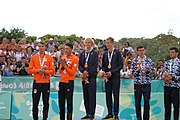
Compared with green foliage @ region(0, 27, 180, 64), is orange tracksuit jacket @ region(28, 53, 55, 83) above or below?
below

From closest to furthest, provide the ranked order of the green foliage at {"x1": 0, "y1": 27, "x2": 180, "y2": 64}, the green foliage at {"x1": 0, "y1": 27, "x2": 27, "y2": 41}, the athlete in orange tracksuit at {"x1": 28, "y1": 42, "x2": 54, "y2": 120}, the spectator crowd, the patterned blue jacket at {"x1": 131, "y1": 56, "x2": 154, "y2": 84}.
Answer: the athlete in orange tracksuit at {"x1": 28, "y1": 42, "x2": 54, "y2": 120}
the patterned blue jacket at {"x1": 131, "y1": 56, "x2": 154, "y2": 84}
the spectator crowd
the green foliage at {"x1": 0, "y1": 27, "x2": 180, "y2": 64}
the green foliage at {"x1": 0, "y1": 27, "x2": 27, "y2": 41}

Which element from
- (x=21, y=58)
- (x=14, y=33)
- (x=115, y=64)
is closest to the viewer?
(x=115, y=64)

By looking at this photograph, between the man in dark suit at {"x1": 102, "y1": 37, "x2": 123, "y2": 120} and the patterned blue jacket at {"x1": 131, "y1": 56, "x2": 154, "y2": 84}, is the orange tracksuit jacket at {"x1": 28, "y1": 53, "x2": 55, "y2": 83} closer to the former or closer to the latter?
the man in dark suit at {"x1": 102, "y1": 37, "x2": 123, "y2": 120}

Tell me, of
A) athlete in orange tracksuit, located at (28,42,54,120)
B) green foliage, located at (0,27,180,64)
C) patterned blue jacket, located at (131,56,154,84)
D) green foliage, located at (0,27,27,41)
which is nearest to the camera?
athlete in orange tracksuit, located at (28,42,54,120)

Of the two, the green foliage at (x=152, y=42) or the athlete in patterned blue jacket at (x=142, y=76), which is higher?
the green foliage at (x=152, y=42)

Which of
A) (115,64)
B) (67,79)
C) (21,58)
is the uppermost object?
(21,58)

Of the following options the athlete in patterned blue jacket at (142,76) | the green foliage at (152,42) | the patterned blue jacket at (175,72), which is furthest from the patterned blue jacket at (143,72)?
the green foliage at (152,42)

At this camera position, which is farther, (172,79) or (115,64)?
(172,79)

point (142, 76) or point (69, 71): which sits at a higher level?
point (69, 71)

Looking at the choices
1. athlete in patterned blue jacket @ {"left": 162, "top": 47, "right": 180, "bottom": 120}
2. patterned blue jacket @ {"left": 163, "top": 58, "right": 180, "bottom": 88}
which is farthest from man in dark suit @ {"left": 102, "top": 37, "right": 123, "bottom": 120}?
patterned blue jacket @ {"left": 163, "top": 58, "right": 180, "bottom": 88}

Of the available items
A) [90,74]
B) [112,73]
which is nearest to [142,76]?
[112,73]

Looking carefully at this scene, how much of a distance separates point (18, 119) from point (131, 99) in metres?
3.64

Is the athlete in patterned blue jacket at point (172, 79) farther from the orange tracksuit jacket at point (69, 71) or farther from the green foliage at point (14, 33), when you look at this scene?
the green foliage at point (14, 33)

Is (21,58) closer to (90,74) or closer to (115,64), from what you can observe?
(90,74)
